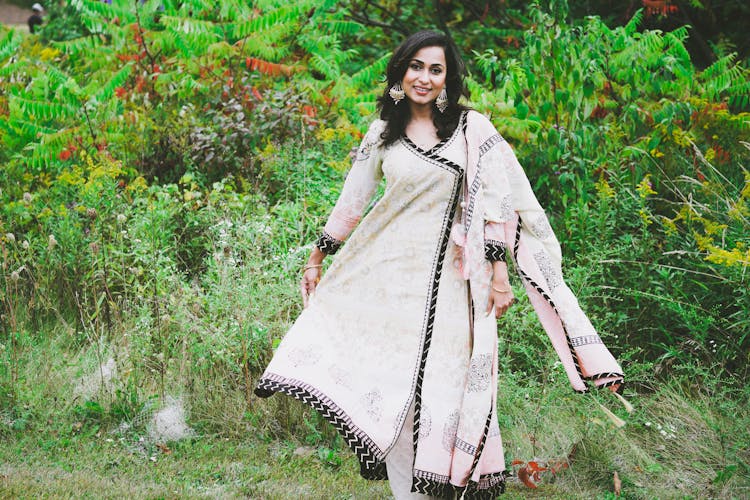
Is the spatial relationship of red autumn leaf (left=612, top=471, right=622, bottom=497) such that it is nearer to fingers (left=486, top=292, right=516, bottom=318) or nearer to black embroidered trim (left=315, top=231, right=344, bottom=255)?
fingers (left=486, top=292, right=516, bottom=318)

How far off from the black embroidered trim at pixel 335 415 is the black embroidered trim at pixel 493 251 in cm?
83

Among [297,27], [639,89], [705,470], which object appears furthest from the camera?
[297,27]

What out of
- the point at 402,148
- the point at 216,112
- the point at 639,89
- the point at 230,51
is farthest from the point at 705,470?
the point at 230,51

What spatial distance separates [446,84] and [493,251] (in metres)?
0.73

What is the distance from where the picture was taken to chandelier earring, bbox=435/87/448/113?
11.2 ft

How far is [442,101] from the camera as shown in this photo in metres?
3.43

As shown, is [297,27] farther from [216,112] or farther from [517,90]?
[517,90]

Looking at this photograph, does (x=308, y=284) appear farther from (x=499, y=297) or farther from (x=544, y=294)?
(x=544, y=294)

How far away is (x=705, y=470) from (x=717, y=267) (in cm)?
132

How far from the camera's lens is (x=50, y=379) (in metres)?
4.95

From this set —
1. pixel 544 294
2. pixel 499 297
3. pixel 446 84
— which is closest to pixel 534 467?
pixel 544 294

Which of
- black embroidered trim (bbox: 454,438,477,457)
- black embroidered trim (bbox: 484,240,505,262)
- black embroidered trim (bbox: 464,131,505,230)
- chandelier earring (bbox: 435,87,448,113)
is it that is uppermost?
chandelier earring (bbox: 435,87,448,113)

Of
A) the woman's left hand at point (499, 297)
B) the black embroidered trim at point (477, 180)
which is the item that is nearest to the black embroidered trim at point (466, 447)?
the woman's left hand at point (499, 297)

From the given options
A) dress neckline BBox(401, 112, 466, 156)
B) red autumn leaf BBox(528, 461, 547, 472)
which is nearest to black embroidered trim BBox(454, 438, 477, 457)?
red autumn leaf BBox(528, 461, 547, 472)
